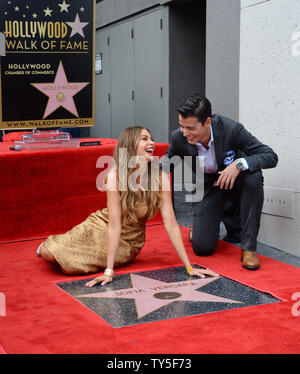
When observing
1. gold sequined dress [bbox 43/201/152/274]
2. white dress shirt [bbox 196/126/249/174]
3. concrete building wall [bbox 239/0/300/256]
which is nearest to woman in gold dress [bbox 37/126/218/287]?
gold sequined dress [bbox 43/201/152/274]

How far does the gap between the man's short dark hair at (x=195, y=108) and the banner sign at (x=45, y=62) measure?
4.01 ft

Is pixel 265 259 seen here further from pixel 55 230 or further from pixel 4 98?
pixel 4 98

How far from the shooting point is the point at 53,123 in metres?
3.63

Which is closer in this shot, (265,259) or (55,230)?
(265,259)

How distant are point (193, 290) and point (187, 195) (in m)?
2.66

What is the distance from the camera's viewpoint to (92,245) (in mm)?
2701

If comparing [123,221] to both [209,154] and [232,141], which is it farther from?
[232,141]

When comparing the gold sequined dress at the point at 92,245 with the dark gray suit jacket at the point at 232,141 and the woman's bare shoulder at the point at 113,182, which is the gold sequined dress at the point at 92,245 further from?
the dark gray suit jacket at the point at 232,141

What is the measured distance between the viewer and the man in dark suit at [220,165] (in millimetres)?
2707

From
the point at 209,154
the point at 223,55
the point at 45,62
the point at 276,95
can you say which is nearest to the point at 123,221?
the point at 209,154

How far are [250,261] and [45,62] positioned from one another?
1.87m

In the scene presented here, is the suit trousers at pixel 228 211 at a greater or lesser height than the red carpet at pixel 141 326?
greater

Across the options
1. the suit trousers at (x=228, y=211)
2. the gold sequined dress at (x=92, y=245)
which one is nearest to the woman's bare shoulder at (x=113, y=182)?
the gold sequined dress at (x=92, y=245)

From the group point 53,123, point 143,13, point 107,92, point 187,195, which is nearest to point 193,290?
point 53,123
